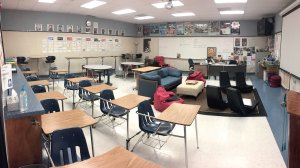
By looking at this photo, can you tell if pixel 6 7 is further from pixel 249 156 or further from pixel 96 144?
pixel 249 156

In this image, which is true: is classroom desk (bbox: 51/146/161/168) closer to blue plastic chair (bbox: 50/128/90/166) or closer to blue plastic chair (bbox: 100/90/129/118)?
blue plastic chair (bbox: 50/128/90/166)

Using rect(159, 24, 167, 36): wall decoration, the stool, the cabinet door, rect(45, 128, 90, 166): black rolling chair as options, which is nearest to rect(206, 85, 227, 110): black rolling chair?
the stool

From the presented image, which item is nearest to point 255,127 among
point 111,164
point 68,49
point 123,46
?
point 111,164

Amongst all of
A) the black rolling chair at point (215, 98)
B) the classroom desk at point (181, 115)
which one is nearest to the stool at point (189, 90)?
the black rolling chair at point (215, 98)

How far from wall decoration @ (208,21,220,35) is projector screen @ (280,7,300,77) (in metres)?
4.57

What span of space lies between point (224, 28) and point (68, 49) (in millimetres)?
8490

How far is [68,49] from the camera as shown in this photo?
1130 cm

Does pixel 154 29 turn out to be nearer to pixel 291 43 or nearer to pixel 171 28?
pixel 171 28

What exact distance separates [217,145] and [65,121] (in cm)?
256

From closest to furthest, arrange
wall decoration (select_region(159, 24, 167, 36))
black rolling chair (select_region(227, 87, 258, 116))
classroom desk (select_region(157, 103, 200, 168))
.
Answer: classroom desk (select_region(157, 103, 200, 168))
black rolling chair (select_region(227, 87, 258, 116))
wall decoration (select_region(159, 24, 167, 36))

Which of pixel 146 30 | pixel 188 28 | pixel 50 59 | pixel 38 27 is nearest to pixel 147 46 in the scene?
pixel 146 30

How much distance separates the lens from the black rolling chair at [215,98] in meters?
5.74

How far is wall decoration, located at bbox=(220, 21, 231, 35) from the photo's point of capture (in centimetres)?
1244

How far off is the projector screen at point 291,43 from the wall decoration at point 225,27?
4248 mm
